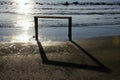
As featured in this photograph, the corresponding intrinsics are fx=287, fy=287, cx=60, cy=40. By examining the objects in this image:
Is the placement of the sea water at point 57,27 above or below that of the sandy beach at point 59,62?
below

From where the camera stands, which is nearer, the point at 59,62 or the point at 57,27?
the point at 59,62

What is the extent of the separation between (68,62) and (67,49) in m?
2.32

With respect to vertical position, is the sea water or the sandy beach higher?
the sandy beach

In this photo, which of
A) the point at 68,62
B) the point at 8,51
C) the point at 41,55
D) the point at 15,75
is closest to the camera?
the point at 15,75

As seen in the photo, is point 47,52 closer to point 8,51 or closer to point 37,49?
point 37,49

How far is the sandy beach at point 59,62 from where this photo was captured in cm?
810

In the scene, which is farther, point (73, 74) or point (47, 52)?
point (47, 52)

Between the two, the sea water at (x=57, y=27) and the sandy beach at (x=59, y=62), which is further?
the sea water at (x=57, y=27)

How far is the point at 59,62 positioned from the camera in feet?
31.8

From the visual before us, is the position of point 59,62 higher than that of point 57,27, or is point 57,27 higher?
point 59,62

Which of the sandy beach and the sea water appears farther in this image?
the sea water

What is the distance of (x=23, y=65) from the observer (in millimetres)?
9273

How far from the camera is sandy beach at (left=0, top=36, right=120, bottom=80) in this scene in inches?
319

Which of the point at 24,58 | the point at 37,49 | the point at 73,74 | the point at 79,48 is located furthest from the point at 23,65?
the point at 79,48
